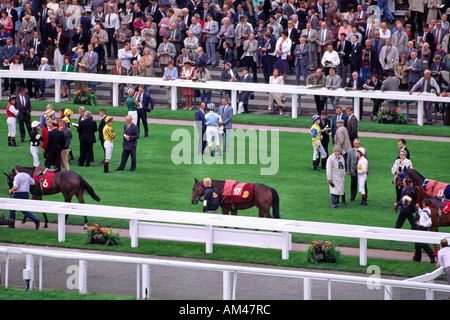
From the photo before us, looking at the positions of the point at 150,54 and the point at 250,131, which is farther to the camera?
the point at 150,54

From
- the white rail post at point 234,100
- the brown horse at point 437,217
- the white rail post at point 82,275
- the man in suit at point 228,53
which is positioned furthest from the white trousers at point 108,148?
the white rail post at point 82,275

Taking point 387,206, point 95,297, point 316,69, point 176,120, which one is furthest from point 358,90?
point 95,297

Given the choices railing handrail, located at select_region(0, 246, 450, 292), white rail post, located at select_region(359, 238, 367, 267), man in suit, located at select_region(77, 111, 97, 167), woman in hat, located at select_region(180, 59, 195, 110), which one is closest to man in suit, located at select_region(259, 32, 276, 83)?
woman in hat, located at select_region(180, 59, 195, 110)

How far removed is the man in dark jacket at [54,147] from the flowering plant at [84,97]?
25.2 feet

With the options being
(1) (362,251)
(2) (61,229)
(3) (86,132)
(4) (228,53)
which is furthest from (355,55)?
(2) (61,229)

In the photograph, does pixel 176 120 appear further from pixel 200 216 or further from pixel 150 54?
pixel 200 216

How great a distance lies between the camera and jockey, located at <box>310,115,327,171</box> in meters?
22.0

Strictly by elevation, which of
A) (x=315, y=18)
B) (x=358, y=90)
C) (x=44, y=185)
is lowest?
(x=44, y=185)

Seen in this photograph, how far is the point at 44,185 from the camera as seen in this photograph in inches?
738

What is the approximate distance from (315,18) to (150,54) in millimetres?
5644

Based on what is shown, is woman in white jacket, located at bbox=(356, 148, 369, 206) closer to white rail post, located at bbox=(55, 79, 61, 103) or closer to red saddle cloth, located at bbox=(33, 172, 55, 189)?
red saddle cloth, located at bbox=(33, 172, 55, 189)

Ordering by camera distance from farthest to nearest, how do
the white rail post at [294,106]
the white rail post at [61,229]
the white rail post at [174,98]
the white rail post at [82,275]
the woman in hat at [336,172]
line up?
the white rail post at [174,98], the white rail post at [294,106], the woman in hat at [336,172], the white rail post at [61,229], the white rail post at [82,275]

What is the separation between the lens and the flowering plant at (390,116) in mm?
26672

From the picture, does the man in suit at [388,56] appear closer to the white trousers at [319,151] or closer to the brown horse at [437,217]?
the white trousers at [319,151]
